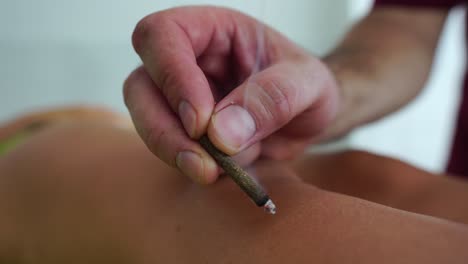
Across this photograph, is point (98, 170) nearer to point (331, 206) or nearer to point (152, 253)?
point (152, 253)

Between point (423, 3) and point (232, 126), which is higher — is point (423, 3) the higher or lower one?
the lower one

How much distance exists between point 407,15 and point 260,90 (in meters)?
0.79

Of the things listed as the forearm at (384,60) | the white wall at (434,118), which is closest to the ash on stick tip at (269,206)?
the forearm at (384,60)

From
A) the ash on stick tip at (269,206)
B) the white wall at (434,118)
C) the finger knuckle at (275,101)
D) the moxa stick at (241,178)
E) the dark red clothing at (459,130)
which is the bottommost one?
the white wall at (434,118)

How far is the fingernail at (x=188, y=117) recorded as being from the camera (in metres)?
0.42

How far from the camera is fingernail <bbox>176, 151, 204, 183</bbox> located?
0.43 metres

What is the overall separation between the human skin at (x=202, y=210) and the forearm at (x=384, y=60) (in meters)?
0.28

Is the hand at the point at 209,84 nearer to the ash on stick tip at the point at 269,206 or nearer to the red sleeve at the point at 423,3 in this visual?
the ash on stick tip at the point at 269,206

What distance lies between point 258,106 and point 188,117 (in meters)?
0.06

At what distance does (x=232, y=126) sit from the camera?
426 millimetres

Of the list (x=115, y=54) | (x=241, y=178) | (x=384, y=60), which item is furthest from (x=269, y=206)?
(x=384, y=60)

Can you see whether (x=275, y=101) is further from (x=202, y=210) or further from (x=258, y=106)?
(x=202, y=210)

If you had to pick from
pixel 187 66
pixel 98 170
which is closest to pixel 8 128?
pixel 98 170

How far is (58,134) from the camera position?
79 cm
